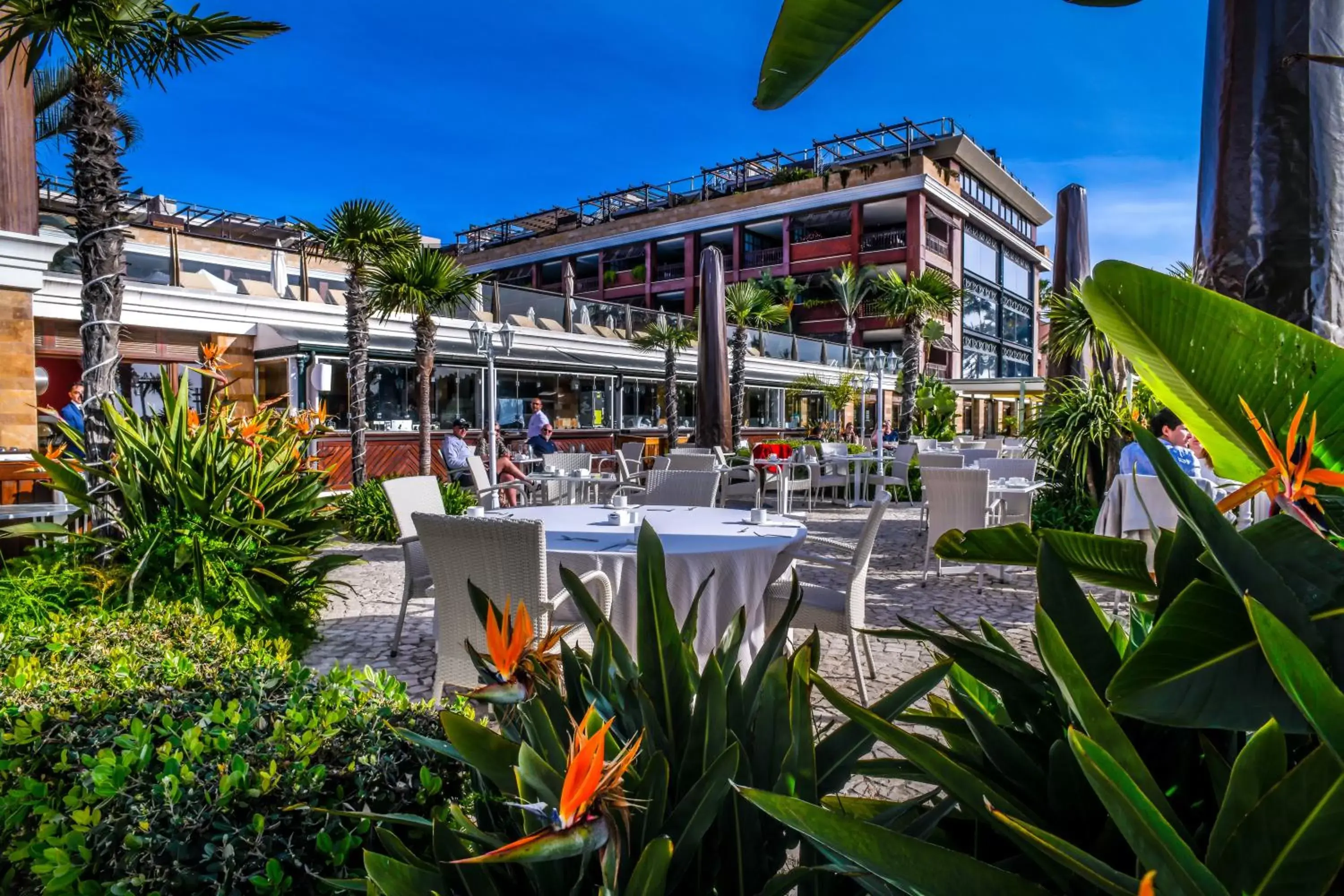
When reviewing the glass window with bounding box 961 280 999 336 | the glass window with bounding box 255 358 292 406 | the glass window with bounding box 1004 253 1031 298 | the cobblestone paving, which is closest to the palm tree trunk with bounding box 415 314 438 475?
the cobblestone paving

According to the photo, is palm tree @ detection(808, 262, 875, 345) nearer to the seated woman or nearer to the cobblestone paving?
the seated woman

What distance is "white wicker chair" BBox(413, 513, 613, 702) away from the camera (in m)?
3.06

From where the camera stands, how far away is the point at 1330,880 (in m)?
0.52

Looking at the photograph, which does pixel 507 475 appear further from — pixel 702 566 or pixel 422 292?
pixel 702 566

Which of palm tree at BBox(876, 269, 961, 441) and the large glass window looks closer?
palm tree at BBox(876, 269, 961, 441)

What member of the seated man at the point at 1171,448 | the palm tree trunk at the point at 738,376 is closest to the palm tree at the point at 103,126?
the seated man at the point at 1171,448

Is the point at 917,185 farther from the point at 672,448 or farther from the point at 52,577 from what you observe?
the point at 52,577

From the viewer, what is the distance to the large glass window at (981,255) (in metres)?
39.0

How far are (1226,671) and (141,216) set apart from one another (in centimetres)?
2716

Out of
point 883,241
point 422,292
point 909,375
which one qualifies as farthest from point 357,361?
point 883,241

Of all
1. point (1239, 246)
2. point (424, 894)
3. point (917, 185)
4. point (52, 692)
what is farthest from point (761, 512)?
point (917, 185)

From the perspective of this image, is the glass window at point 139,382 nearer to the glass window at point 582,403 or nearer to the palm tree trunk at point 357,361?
the palm tree trunk at point 357,361

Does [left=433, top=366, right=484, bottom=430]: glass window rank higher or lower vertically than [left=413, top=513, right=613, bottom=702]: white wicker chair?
higher

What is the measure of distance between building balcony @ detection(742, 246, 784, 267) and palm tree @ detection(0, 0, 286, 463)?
1426 inches
